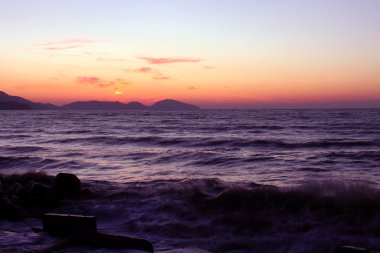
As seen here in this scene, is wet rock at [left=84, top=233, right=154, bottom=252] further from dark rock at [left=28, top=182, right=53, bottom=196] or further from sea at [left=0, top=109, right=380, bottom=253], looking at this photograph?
dark rock at [left=28, top=182, right=53, bottom=196]

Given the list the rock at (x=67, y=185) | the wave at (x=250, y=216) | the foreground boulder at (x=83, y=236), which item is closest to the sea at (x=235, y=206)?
the wave at (x=250, y=216)

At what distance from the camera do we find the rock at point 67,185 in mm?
12679

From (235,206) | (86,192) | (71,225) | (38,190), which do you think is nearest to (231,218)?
(235,206)

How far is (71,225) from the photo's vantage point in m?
7.41

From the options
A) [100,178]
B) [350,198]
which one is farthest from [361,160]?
[100,178]

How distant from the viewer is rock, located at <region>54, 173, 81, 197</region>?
1268cm

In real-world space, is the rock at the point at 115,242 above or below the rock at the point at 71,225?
below

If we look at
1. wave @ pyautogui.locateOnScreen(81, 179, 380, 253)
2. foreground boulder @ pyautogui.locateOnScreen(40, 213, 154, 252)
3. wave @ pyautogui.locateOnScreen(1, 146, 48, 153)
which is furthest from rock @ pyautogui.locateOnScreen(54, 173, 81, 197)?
wave @ pyautogui.locateOnScreen(1, 146, 48, 153)

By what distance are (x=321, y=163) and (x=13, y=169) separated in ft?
45.6

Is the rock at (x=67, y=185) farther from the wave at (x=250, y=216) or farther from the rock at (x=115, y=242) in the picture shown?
the rock at (x=115, y=242)

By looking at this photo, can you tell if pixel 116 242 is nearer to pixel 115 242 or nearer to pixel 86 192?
pixel 115 242

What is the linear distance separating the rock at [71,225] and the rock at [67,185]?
5.13 meters

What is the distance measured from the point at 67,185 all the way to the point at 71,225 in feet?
18.4

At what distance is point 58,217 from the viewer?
7621 millimetres
